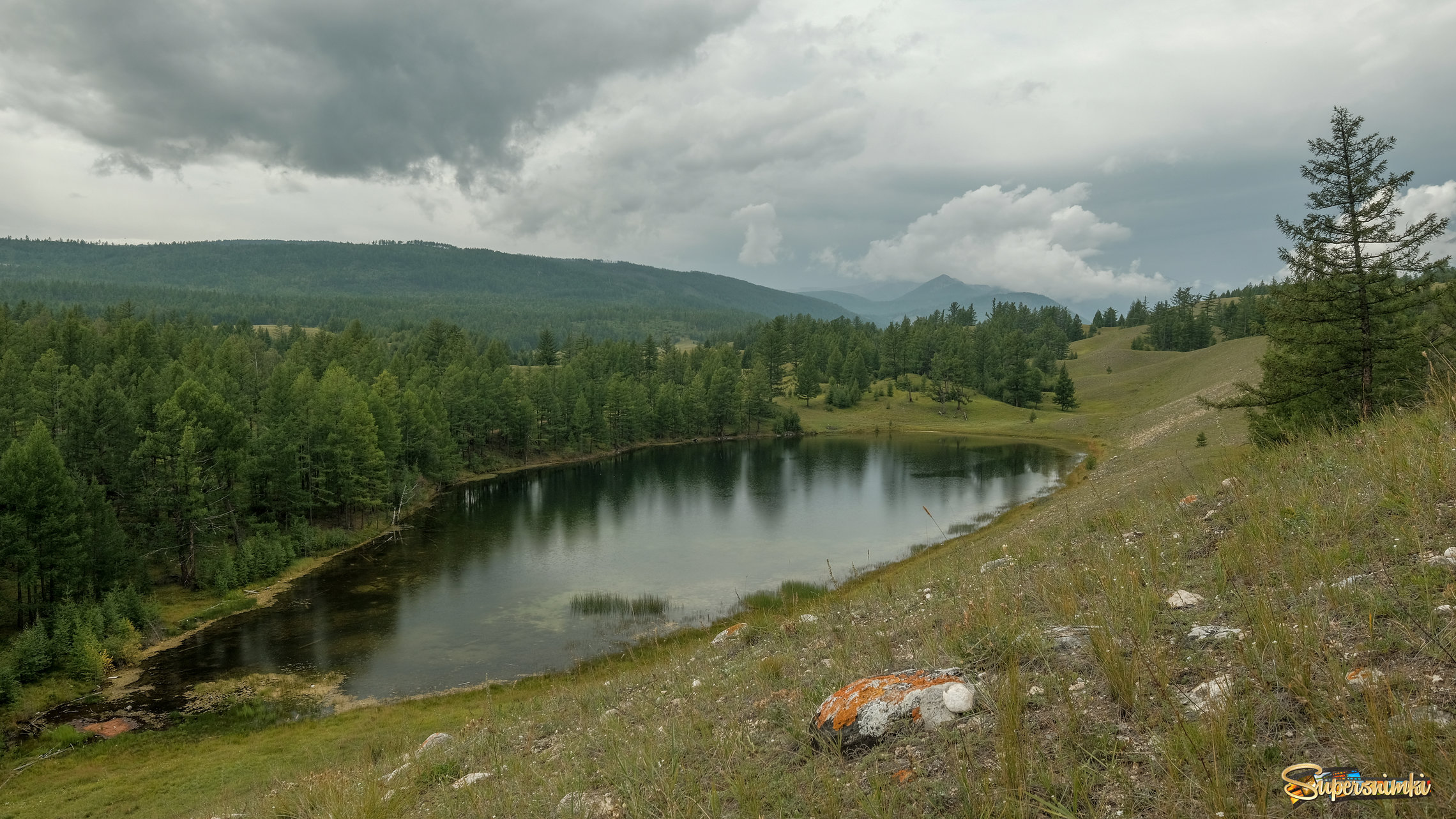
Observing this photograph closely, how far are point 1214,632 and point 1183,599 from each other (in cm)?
100

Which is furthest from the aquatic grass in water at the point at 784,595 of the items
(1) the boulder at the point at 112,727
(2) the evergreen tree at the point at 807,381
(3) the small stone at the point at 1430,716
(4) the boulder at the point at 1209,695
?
(2) the evergreen tree at the point at 807,381

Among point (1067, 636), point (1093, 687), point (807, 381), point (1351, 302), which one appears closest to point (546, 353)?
point (807, 381)

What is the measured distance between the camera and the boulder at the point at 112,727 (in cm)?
2134

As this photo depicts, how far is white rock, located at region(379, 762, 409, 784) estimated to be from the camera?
8.45m

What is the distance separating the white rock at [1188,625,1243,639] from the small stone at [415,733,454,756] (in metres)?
10.0

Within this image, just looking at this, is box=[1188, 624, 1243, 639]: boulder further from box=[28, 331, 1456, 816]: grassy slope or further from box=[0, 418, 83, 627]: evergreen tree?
box=[0, 418, 83, 627]: evergreen tree

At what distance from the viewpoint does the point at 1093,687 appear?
16.2 ft

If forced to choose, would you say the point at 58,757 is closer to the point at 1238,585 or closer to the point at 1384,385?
the point at 1238,585

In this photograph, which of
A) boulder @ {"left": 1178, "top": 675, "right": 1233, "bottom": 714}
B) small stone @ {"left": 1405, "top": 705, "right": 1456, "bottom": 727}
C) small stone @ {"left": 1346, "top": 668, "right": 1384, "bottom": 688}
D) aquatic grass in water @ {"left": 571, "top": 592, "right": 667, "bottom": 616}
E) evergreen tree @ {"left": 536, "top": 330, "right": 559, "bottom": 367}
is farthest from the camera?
evergreen tree @ {"left": 536, "top": 330, "right": 559, "bottom": 367}

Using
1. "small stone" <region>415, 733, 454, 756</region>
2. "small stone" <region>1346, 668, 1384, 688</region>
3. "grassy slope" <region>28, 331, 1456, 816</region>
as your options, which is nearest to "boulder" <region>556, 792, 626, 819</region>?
"grassy slope" <region>28, 331, 1456, 816</region>

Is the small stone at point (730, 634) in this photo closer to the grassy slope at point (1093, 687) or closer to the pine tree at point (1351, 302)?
the grassy slope at point (1093, 687)

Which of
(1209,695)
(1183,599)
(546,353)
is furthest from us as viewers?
(546,353)

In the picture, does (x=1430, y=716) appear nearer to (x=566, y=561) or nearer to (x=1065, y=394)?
(x=566, y=561)

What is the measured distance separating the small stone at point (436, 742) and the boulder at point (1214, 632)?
10.0 m
